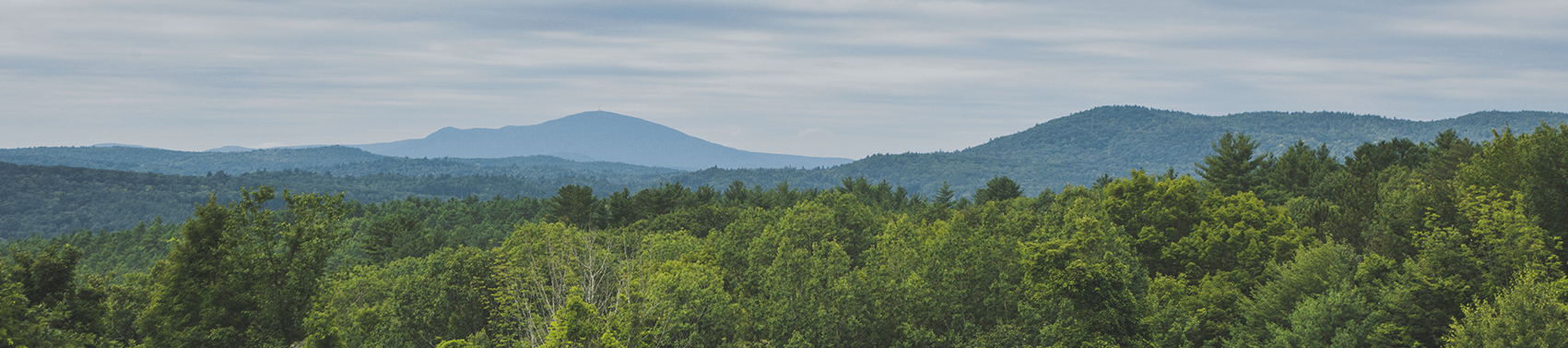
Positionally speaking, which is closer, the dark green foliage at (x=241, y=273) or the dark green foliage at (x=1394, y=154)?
the dark green foliage at (x=241, y=273)

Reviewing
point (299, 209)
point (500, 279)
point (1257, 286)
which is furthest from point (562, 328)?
point (1257, 286)

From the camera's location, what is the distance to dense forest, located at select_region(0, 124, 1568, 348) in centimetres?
2133

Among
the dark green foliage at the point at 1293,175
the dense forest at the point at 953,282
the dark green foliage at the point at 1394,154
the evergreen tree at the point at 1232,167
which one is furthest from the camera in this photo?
the dark green foliage at the point at 1394,154

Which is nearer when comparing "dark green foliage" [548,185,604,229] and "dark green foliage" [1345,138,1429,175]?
"dark green foliage" [1345,138,1429,175]

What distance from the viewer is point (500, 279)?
38.2 metres

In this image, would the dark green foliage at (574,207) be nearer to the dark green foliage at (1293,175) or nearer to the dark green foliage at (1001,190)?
the dark green foliage at (1001,190)

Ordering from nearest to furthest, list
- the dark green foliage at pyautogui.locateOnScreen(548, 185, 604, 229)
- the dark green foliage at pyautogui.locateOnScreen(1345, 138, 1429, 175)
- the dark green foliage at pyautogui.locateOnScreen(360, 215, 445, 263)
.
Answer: the dark green foliage at pyautogui.locateOnScreen(1345, 138, 1429, 175) → the dark green foliage at pyautogui.locateOnScreen(360, 215, 445, 263) → the dark green foliage at pyautogui.locateOnScreen(548, 185, 604, 229)

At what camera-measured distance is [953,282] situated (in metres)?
35.8

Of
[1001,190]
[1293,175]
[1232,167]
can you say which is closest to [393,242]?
[1001,190]

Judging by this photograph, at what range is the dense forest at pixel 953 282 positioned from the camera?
840 inches

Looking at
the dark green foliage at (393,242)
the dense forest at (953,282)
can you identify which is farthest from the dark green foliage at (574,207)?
the dense forest at (953,282)

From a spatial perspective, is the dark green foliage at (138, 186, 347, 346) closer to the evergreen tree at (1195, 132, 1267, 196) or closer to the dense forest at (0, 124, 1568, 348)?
the dense forest at (0, 124, 1568, 348)

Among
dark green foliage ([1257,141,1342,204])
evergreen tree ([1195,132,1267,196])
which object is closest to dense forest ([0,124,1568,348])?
evergreen tree ([1195,132,1267,196])

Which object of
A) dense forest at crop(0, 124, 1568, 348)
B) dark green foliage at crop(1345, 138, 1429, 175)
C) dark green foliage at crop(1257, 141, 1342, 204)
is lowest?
dense forest at crop(0, 124, 1568, 348)
